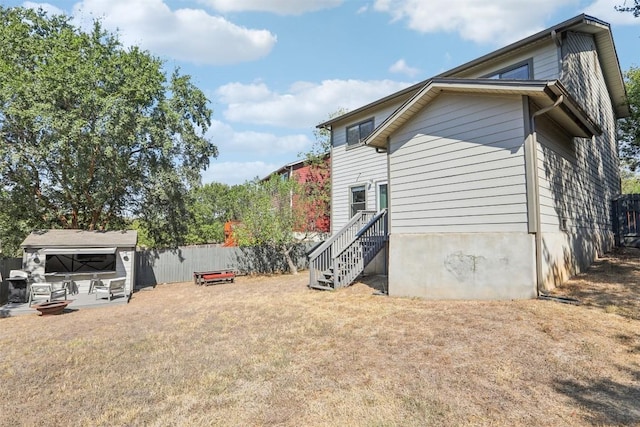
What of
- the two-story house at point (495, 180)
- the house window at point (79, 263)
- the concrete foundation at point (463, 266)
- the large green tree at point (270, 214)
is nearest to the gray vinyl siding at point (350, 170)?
the large green tree at point (270, 214)

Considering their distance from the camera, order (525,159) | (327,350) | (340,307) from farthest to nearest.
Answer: (340,307)
(525,159)
(327,350)

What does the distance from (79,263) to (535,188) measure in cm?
1609

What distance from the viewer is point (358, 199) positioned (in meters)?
14.5

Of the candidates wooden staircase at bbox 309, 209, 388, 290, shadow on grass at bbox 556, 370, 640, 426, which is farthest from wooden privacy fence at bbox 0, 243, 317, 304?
shadow on grass at bbox 556, 370, 640, 426

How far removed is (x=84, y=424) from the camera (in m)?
3.48

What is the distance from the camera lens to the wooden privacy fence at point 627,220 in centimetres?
1275

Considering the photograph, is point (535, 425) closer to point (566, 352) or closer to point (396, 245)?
point (566, 352)

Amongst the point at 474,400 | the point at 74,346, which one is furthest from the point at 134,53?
the point at 474,400

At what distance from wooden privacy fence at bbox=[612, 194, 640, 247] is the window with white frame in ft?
30.8

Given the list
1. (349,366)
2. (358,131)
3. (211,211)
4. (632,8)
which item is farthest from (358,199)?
(211,211)

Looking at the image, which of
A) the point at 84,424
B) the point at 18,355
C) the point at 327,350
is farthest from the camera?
the point at 18,355

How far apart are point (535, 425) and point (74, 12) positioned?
2155cm

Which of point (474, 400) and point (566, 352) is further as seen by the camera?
point (566, 352)

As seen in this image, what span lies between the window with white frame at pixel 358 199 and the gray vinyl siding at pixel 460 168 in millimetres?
4713
